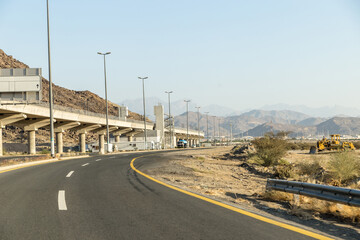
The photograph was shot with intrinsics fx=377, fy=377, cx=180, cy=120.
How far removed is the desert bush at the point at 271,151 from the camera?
28.0m

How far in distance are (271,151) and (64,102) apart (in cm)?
11717

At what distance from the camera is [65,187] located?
11727 mm

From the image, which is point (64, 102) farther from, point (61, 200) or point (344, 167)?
point (61, 200)

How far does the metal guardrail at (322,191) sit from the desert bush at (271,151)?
18.5m

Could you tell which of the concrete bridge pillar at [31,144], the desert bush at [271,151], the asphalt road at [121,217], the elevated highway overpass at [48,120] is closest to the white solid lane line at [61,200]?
the asphalt road at [121,217]

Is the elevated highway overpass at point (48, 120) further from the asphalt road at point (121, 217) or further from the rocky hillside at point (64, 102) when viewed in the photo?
the asphalt road at point (121, 217)

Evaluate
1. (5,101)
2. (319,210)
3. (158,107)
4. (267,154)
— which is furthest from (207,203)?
(158,107)

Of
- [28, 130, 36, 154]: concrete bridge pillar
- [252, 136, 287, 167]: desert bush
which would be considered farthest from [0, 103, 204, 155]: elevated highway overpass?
[252, 136, 287, 167]: desert bush

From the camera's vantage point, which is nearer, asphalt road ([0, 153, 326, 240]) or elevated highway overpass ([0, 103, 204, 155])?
asphalt road ([0, 153, 326, 240])

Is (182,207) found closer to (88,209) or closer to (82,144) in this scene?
(88,209)

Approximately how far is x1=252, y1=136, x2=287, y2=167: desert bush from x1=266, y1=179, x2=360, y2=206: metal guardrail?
1849cm

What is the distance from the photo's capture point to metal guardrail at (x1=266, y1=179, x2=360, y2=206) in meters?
6.87

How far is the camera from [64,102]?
5295 inches

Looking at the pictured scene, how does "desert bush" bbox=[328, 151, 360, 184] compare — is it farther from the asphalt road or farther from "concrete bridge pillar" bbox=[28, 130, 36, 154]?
"concrete bridge pillar" bbox=[28, 130, 36, 154]
